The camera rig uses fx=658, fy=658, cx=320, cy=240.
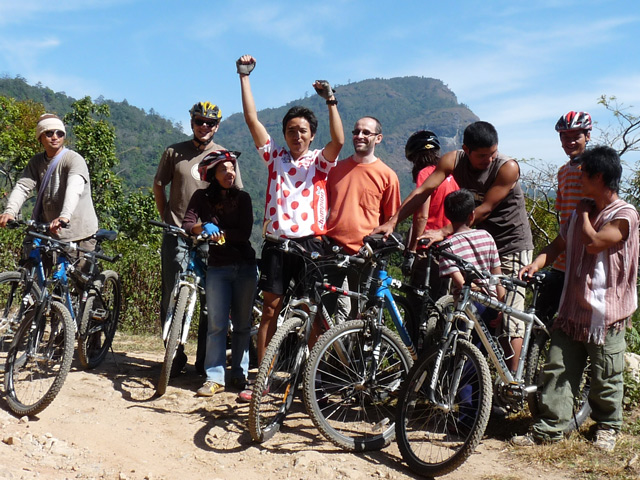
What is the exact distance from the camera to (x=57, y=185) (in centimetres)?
550

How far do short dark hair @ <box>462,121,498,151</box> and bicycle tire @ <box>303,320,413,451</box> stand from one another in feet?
4.76

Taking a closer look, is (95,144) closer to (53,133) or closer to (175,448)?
(53,133)

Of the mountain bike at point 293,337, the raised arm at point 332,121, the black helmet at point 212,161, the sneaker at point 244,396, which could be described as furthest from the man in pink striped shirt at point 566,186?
the black helmet at point 212,161

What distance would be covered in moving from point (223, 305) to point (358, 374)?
146cm

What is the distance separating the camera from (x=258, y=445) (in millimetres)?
4242

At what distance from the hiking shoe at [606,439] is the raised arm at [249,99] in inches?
124

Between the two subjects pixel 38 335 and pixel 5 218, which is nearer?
pixel 38 335

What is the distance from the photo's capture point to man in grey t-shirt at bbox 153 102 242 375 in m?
5.68

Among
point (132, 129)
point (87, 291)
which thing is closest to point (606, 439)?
point (87, 291)

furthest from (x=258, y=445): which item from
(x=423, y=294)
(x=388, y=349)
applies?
(x=423, y=294)

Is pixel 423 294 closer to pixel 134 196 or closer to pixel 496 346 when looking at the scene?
pixel 496 346

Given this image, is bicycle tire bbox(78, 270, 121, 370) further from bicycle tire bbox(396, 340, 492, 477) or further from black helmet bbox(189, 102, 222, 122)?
bicycle tire bbox(396, 340, 492, 477)

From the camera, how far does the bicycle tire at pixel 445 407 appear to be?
383 centimetres

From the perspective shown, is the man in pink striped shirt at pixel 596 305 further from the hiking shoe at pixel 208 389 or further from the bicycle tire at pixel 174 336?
the bicycle tire at pixel 174 336
